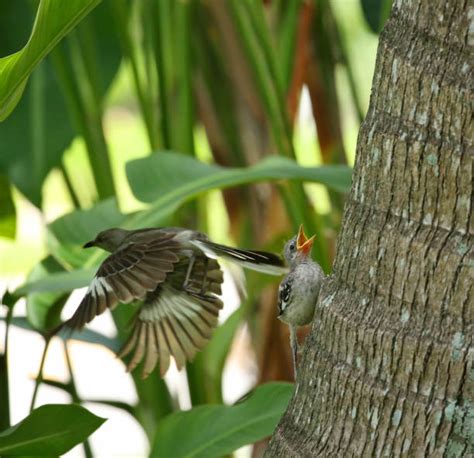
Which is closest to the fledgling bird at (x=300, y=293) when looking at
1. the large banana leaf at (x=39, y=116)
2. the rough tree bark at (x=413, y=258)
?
the rough tree bark at (x=413, y=258)

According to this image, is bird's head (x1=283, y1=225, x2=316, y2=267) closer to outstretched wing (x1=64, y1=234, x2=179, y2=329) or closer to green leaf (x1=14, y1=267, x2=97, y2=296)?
outstretched wing (x1=64, y1=234, x2=179, y2=329)

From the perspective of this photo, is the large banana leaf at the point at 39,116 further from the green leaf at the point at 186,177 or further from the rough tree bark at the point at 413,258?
the rough tree bark at the point at 413,258

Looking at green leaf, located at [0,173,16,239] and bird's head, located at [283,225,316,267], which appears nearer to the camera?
bird's head, located at [283,225,316,267]

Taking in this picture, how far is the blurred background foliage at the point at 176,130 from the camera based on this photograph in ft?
7.32

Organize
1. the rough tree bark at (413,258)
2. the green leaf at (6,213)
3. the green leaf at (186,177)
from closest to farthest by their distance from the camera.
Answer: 1. the rough tree bark at (413,258)
2. the green leaf at (186,177)
3. the green leaf at (6,213)

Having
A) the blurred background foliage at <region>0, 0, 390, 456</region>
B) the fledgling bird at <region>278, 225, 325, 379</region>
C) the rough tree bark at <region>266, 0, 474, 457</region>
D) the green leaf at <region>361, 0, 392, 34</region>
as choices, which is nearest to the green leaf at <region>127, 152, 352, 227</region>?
the blurred background foliage at <region>0, 0, 390, 456</region>

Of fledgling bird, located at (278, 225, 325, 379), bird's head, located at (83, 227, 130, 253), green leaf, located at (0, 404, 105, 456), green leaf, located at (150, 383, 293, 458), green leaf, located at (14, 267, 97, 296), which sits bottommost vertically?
green leaf, located at (150, 383, 293, 458)

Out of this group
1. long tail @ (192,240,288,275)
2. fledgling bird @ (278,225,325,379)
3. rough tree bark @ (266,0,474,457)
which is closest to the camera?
rough tree bark @ (266,0,474,457)

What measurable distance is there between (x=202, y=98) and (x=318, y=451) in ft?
6.62

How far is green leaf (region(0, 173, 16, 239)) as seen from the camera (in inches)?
97.9

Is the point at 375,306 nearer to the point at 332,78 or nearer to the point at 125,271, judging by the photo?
the point at 125,271

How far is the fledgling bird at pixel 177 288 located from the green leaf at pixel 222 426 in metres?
0.11

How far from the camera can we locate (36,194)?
2869 millimetres

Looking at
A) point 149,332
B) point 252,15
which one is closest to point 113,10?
point 252,15
